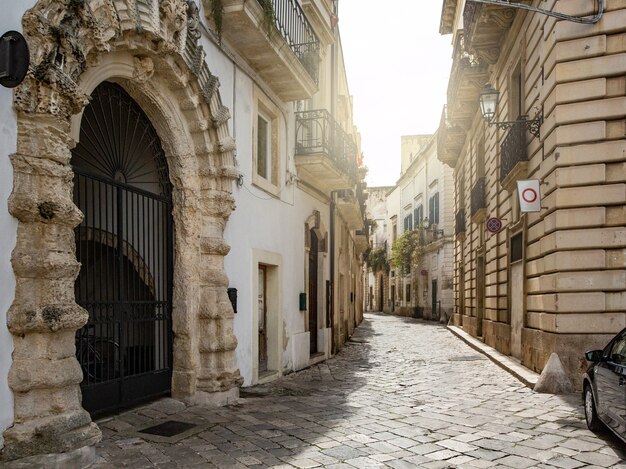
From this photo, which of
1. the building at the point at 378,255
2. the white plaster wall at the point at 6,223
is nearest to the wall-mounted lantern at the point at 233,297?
the white plaster wall at the point at 6,223

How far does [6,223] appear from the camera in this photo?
4.62m

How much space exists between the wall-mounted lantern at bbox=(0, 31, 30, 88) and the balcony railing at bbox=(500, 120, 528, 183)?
9057 mm

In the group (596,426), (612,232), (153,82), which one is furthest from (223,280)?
(612,232)

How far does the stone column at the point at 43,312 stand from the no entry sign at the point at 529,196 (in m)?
7.42

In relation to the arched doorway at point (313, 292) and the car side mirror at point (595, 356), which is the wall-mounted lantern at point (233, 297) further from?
the arched doorway at point (313, 292)

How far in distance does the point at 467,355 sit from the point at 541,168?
19.7 ft

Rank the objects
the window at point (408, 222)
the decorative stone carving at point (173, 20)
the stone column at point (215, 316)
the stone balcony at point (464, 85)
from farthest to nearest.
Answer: the window at point (408, 222) < the stone balcony at point (464, 85) < the stone column at point (215, 316) < the decorative stone carving at point (173, 20)

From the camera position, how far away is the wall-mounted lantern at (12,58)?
4133mm

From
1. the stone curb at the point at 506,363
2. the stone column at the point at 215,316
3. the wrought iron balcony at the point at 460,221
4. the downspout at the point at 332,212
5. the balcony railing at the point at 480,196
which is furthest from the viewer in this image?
the wrought iron balcony at the point at 460,221

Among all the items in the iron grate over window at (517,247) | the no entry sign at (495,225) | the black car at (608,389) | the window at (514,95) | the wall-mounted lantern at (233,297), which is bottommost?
the black car at (608,389)

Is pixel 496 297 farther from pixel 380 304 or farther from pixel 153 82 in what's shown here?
pixel 380 304

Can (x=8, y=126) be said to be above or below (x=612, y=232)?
above

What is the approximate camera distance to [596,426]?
6188mm

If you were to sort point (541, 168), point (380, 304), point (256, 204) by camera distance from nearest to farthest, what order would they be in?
point (256, 204) < point (541, 168) < point (380, 304)
